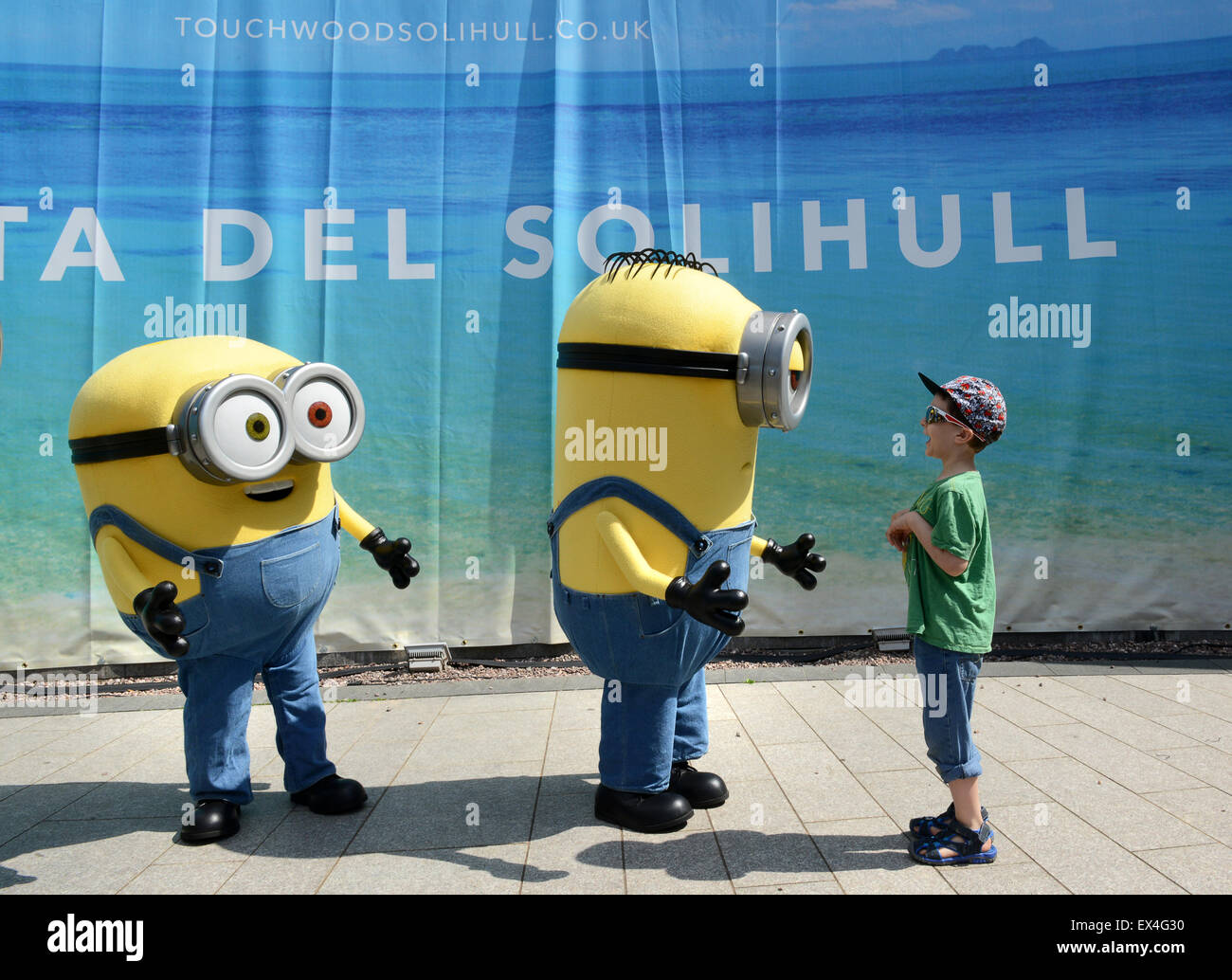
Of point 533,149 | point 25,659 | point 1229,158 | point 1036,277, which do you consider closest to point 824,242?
point 1036,277

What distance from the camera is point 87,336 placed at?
17.4 ft

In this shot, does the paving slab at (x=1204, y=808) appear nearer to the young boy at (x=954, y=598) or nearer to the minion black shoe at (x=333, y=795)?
the young boy at (x=954, y=598)

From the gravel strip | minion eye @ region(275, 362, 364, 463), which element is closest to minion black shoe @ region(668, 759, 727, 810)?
minion eye @ region(275, 362, 364, 463)

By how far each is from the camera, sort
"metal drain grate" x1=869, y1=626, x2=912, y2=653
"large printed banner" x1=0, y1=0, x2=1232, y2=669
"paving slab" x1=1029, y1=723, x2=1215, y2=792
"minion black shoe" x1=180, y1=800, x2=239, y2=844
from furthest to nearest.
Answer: "metal drain grate" x1=869, y1=626, x2=912, y2=653, "large printed banner" x1=0, y1=0, x2=1232, y2=669, "paving slab" x1=1029, y1=723, x2=1215, y2=792, "minion black shoe" x1=180, y1=800, x2=239, y2=844

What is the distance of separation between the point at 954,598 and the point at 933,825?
76 cm

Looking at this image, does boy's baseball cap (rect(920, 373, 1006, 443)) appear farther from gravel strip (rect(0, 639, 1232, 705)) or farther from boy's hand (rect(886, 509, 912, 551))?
gravel strip (rect(0, 639, 1232, 705))

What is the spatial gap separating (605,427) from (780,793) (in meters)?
1.62

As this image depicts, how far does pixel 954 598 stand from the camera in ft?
9.42

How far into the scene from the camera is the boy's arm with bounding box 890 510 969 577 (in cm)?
279

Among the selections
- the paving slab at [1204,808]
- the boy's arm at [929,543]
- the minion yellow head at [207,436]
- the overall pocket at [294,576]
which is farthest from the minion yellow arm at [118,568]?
the paving slab at [1204,808]

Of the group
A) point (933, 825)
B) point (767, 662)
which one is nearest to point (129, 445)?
point (933, 825)

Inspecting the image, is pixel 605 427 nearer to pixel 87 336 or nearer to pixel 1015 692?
pixel 1015 692

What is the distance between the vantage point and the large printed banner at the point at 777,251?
5395 mm

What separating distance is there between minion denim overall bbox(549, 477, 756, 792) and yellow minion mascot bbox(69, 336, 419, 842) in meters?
0.91
